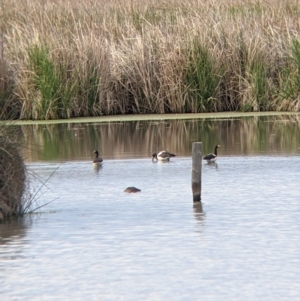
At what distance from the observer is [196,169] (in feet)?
37.2

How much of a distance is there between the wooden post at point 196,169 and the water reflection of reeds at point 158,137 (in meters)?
4.19

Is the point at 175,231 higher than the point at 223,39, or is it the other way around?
the point at 223,39

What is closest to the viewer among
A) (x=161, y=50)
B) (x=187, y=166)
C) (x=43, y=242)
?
(x=43, y=242)

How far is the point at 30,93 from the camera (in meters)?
19.7

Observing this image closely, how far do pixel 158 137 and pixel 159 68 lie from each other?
104 inches

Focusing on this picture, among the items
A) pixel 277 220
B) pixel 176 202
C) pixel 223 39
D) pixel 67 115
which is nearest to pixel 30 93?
pixel 67 115

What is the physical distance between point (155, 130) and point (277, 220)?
8606mm

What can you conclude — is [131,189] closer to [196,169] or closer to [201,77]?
[196,169]

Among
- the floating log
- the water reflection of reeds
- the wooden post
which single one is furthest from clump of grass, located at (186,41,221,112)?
the wooden post

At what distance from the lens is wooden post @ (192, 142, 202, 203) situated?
1125 cm

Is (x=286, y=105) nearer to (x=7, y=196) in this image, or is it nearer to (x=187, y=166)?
(x=187, y=166)

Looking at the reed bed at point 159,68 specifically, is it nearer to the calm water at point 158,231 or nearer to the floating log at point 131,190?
the calm water at point 158,231

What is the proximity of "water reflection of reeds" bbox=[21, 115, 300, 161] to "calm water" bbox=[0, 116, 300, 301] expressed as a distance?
0.09 m

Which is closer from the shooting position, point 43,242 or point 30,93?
point 43,242
